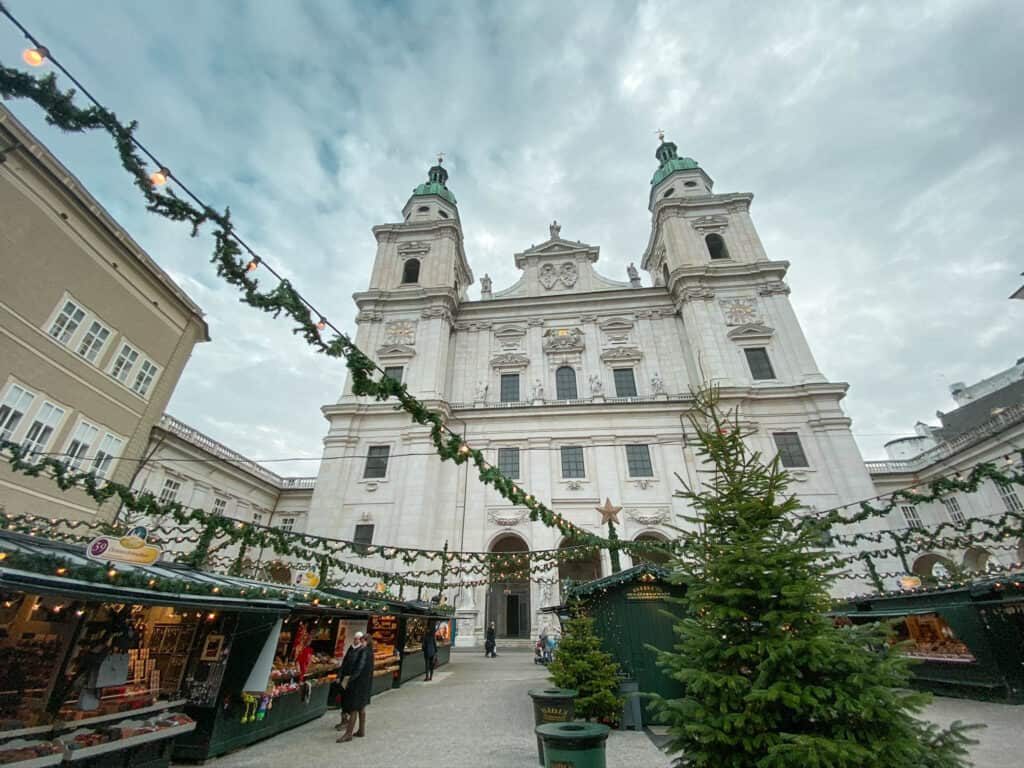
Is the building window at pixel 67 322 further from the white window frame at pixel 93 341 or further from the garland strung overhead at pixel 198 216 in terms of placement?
the garland strung overhead at pixel 198 216

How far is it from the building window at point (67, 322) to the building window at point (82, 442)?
10.5 feet

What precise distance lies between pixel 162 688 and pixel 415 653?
8659 millimetres

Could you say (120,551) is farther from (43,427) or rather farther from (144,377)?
(144,377)

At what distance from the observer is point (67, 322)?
53.0ft

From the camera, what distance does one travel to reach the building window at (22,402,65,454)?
1473 cm

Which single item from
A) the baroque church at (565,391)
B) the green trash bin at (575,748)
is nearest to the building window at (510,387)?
the baroque church at (565,391)

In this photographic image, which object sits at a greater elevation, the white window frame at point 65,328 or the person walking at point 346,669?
the white window frame at point 65,328

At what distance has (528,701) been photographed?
10.5 m

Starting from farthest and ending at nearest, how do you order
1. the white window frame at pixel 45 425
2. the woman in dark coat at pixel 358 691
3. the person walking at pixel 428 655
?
the white window frame at pixel 45 425
the person walking at pixel 428 655
the woman in dark coat at pixel 358 691

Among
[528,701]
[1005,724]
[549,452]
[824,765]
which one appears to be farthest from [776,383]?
[824,765]

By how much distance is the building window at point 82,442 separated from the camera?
52.5ft

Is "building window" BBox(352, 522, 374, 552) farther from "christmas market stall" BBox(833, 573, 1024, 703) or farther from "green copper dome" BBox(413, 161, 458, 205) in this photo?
"green copper dome" BBox(413, 161, 458, 205)

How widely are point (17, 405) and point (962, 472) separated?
1421 inches

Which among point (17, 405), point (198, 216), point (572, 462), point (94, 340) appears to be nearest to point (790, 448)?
point (572, 462)
